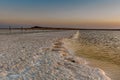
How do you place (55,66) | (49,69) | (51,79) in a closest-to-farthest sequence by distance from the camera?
(51,79)
(49,69)
(55,66)

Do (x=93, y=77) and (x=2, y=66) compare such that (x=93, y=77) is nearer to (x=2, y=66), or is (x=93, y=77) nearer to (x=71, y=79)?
(x=71, y=79)

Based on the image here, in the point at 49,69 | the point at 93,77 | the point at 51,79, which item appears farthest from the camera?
the point at 49,69

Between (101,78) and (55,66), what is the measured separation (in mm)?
2671

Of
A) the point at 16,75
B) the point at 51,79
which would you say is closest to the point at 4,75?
the point at 16,75

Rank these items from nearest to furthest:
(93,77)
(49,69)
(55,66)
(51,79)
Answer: (51,79) < (93,77) < (49,69) < (55,66)

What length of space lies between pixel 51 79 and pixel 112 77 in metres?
3.42

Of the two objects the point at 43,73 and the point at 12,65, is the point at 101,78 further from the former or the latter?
the point at 12,65

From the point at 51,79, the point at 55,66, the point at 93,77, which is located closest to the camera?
the point at 51,79

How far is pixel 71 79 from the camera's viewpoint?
26.1 feet

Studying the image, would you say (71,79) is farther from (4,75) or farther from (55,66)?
(4,75)

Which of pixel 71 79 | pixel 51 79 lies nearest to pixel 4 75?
pixel 51 79

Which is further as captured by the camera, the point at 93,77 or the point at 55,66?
the point at 55,66

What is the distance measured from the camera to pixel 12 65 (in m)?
9.83

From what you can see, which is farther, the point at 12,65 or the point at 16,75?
the point at 12,65
